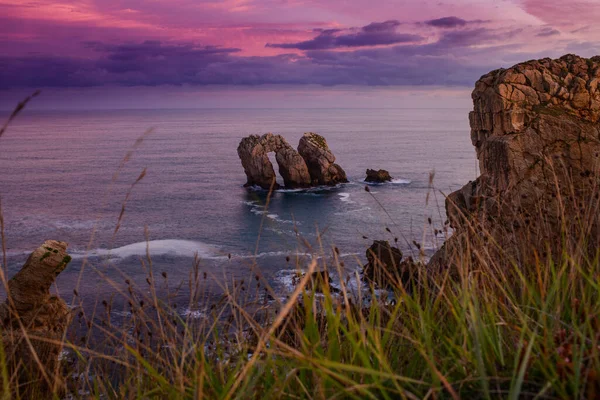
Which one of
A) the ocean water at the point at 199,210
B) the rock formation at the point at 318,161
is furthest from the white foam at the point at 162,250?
the rock formation at the point at 318,161

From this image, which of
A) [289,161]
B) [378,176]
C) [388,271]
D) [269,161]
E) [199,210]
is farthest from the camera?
[378,176]

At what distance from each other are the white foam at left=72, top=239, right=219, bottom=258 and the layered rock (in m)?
27.9

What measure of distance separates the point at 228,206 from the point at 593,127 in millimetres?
50673

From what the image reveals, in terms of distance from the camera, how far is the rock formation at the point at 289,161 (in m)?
75.7

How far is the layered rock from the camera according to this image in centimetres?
7544

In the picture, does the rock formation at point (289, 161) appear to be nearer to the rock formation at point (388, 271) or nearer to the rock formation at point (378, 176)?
the rock formation at point (378, 176)

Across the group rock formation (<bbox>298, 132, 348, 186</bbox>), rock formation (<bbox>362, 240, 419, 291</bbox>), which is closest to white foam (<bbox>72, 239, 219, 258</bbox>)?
rock formation (<bbox>298, 132, 348, 186</bbox>)

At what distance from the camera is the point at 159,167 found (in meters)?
103

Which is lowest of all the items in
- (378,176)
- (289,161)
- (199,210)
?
(199,210)

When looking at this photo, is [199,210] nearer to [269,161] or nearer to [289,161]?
[269,161]

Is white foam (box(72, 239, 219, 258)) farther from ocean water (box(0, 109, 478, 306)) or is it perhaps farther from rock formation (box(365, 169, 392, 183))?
rock formation (box(365, 169, 392, 183))

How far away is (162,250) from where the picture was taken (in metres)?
45.6

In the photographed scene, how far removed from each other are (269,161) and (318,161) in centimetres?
666

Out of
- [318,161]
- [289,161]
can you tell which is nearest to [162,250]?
[289,161]
